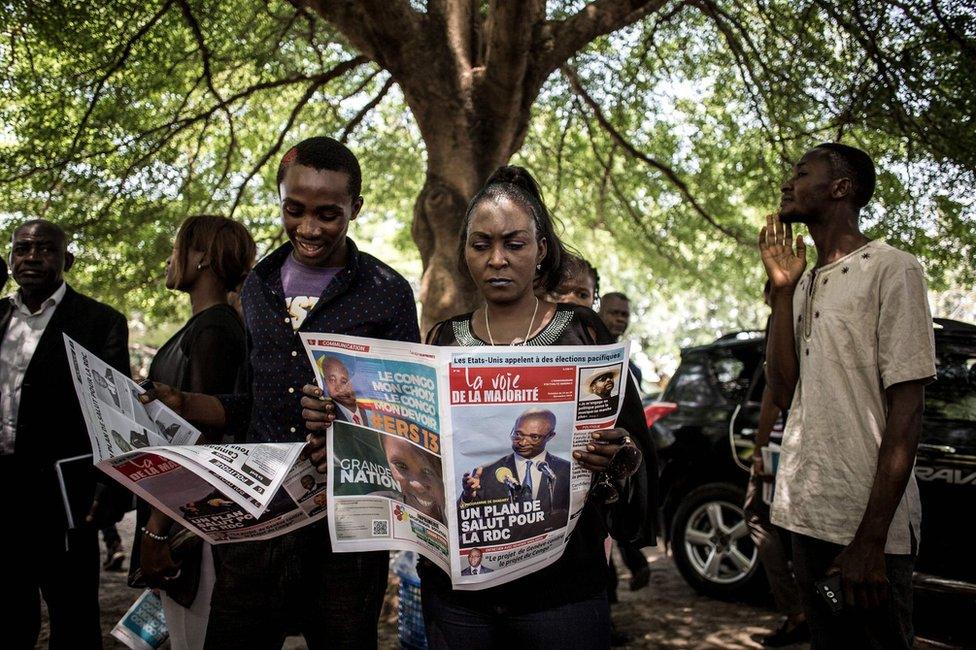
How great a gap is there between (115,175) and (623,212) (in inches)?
255

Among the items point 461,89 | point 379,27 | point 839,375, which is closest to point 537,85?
point 461,89

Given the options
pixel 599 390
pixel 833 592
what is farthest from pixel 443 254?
pixel 599 390

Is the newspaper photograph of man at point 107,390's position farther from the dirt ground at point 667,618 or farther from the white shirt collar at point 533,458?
the dirt ground at point 667,618

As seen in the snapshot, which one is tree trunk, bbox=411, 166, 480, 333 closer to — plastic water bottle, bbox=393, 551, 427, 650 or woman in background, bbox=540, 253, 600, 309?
woman in background, bbox=540, 253, 600, 309

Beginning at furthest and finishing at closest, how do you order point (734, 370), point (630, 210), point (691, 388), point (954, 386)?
point (630, 210) → point (691, 388) → point (734, 370) → point (954, 386)

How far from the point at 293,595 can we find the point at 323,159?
1.25m

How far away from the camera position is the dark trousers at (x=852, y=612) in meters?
2.39

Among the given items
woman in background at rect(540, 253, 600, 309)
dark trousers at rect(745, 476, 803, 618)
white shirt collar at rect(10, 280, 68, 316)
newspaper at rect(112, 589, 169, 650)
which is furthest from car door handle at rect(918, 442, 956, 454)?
white shirt collar at rect(10, 280, 68, 316)

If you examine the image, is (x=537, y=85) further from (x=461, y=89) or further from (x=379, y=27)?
(x=379, y=27)

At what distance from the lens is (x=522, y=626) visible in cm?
198

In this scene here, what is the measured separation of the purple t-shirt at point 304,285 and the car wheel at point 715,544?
4319mm

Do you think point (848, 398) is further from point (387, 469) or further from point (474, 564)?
point (387, 469)

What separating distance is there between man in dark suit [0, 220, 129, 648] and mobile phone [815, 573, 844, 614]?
2.80m

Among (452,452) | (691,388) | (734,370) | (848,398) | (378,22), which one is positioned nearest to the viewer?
(452,452)
